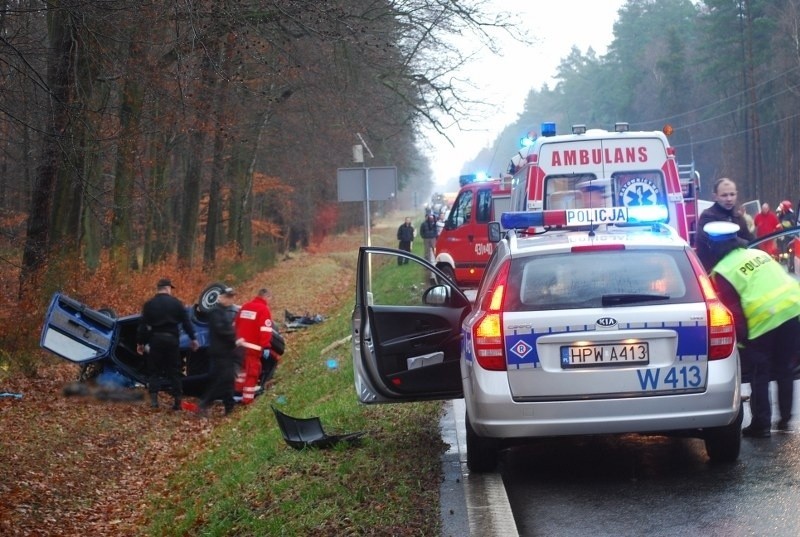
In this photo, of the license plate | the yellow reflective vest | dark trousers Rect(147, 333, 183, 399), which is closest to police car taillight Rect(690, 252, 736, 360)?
the license plate

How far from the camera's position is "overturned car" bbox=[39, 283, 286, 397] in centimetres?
1516

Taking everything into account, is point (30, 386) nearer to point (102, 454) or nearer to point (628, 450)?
point (102, 454)

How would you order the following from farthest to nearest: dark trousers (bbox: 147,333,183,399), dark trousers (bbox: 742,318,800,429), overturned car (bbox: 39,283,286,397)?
overturned car (bbox: 39,283,286,397), dark trousers (bbox: 147,333,183,399), dark trousers (bbox: 742,318,800,429)

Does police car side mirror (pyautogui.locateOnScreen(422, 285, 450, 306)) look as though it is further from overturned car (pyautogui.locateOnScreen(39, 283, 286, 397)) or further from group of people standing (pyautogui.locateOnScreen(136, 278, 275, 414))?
overturned car (pyautogui.locateOnScreen(39, 283, 286, 397))

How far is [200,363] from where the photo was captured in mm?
16016

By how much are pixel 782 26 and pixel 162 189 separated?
3878cm

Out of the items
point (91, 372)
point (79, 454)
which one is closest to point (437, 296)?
point (79, 454)

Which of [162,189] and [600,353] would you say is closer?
[600,353]

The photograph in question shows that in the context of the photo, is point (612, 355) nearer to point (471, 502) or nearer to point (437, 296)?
point (471, 502)

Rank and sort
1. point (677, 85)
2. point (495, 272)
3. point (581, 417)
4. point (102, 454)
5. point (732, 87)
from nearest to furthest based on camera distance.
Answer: point (581, 417) < point (495, 272) < point (102, 454) < point (732, 87) < point (677, 85)

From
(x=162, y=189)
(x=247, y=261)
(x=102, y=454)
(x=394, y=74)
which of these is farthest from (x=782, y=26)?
(x=102, y=454)

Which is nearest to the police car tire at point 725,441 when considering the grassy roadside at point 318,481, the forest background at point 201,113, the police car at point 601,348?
the police car at point 601,348

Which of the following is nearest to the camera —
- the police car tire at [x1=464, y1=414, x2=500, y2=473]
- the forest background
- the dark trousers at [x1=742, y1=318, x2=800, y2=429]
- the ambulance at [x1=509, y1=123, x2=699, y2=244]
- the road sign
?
the police car tire at [x1=464, y1=414, x2=500, y2=473]

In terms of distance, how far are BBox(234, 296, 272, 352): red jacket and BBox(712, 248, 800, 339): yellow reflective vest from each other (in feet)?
26.7
